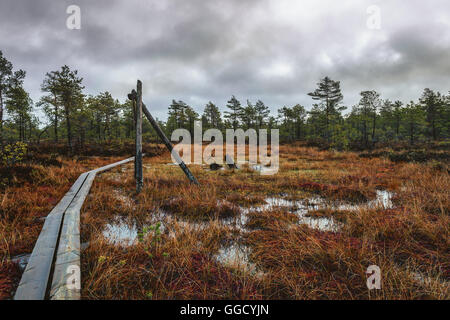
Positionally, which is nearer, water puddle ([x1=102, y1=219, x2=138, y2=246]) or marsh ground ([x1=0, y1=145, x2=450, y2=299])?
marsh ground ([x1=0, y1=145, x2=450, y2=299])

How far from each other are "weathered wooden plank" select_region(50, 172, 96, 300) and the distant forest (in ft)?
18.1

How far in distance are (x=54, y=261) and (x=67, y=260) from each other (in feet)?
0.59

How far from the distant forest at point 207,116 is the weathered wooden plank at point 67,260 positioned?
5504 millimetres

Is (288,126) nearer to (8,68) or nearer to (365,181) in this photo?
(365,181)

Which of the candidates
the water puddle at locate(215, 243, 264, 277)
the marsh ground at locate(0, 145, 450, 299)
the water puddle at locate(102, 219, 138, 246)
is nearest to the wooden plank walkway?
the marsh ground at locate(0, 145, 450, 299)

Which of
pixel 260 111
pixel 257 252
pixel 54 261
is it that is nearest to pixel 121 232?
pixel 54 261

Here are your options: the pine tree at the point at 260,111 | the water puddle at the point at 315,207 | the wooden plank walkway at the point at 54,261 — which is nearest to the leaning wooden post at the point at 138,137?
the wooden plank walkway at the point at 54,261

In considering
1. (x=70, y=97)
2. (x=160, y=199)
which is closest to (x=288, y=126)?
(x=70, y=97)

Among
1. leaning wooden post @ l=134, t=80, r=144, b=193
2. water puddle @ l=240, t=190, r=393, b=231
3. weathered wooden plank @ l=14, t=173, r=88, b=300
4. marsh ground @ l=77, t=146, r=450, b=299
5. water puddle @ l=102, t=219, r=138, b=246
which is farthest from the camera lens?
leaning wooden post @ l=134, t=80, r=144, b=193

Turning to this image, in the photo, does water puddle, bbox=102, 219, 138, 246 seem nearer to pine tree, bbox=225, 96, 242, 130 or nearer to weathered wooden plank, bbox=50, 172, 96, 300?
weathered wooden plank, bbox=50, 172, 96, 300

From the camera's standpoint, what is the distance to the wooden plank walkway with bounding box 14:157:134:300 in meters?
1.50

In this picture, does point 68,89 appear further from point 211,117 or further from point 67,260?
point 211,117
